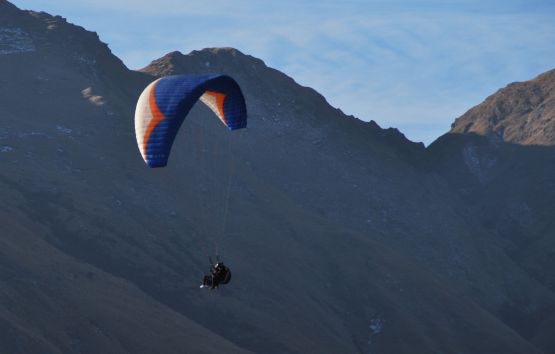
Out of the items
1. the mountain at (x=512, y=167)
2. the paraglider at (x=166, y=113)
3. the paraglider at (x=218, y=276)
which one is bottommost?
the paraglider at (x=218, y=276)

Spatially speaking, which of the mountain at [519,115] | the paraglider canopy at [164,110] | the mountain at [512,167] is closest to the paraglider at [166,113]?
the paraglider canopy at [164,110]

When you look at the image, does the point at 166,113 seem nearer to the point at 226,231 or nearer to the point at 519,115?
the point at 226,231

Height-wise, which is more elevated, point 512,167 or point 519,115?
point 519,115

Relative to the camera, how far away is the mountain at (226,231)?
8381cm

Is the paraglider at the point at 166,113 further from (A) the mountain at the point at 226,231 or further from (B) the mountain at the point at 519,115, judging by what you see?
(B) the mountain at the point at 519,115

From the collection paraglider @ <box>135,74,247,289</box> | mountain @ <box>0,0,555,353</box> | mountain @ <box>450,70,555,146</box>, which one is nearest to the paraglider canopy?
paraglider @ <box>135,74,247,289</box>

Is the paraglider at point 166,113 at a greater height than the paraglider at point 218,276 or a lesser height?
greater

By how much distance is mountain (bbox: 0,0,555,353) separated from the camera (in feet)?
275

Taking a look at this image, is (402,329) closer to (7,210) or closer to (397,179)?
(7,210)

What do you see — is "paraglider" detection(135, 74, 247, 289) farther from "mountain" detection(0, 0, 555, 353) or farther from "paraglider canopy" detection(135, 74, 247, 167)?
"mountain" detection(0, 0, 555, 353)

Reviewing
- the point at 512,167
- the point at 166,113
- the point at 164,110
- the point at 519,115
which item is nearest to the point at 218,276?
the point at 166,113

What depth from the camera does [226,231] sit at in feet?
359

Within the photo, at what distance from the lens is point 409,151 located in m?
162

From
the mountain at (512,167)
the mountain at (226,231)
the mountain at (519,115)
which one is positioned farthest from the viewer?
the mountain at (519,115)
